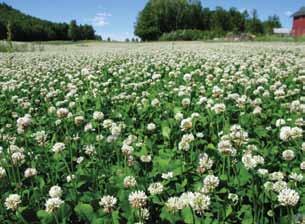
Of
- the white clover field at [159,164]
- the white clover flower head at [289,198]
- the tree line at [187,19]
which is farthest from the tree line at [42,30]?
the white clover flower head at [289,198]

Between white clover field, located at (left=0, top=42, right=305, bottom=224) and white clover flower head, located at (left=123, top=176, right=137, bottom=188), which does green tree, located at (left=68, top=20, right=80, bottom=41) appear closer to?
white clover field, located at (left=0, top=42, right=305, bottom=224)

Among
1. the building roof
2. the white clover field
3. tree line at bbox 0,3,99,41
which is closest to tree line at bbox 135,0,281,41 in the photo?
tree line at bbox 0,3,99,41

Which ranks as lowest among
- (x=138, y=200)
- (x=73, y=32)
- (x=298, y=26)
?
(x=73, y=32)

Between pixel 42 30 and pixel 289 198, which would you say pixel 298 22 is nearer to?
pixel 42 30

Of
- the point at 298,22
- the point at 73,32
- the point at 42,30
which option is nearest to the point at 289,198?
the point at 298,22

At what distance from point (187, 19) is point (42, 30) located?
34896 mm

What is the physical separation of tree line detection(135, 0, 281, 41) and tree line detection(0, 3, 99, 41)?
10814mm

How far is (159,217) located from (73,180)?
2.09 feet

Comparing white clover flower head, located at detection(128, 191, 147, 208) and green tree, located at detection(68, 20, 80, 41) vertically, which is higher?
white clover flower head, located at detection(128, 191, 147, 208)

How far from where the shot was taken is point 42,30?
70188 mm

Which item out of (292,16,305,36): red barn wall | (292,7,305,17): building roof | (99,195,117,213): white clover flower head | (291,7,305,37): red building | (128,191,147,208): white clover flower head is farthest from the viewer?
(292,7,305,17): building roof

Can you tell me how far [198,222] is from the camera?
224 cm

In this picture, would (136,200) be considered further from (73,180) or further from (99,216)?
(73,180)

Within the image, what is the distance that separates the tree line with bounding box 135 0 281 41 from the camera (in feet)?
283
